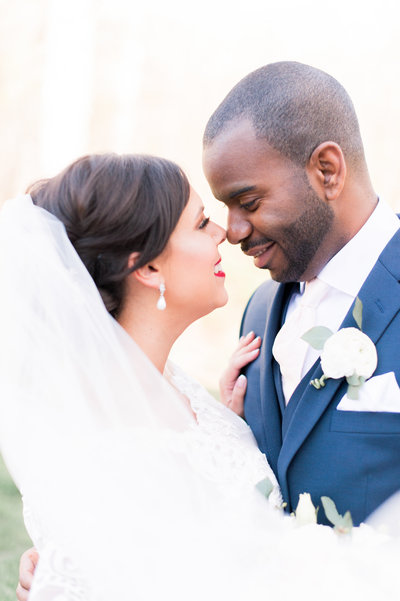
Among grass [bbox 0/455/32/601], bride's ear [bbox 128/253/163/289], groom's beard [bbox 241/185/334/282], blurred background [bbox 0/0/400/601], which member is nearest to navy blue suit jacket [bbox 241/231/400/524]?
groom's beard [bbox 241/185/334/282]

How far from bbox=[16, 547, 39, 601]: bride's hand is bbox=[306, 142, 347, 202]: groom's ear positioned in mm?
1679

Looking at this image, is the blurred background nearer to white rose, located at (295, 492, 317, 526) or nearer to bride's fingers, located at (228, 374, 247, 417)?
bride's fingers, located at (228, 374, 247, 417)

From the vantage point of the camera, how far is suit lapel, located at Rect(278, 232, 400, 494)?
2596mm

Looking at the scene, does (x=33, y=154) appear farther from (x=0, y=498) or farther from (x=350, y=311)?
(x=350, y=311)

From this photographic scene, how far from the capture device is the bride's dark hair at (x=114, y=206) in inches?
98.5

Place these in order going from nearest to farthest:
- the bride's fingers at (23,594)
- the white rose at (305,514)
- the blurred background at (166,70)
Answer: the white rose at (305,514) → the bride's fingers at (23,594) → the blurred background at (166,70)

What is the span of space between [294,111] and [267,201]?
→ 1.20 feet

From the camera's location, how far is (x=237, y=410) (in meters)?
3.14

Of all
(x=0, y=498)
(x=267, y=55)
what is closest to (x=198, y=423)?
(x=0, y=498)

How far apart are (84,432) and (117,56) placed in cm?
966

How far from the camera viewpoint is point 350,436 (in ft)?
8.32

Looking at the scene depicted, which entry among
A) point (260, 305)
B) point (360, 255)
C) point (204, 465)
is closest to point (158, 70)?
point (260, 305)

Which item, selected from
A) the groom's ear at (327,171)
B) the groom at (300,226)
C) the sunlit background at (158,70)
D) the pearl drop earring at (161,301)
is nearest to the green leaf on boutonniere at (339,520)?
the groom at (300,226)

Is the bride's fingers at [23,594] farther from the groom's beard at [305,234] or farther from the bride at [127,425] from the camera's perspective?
the groom's beard at [305,234]
